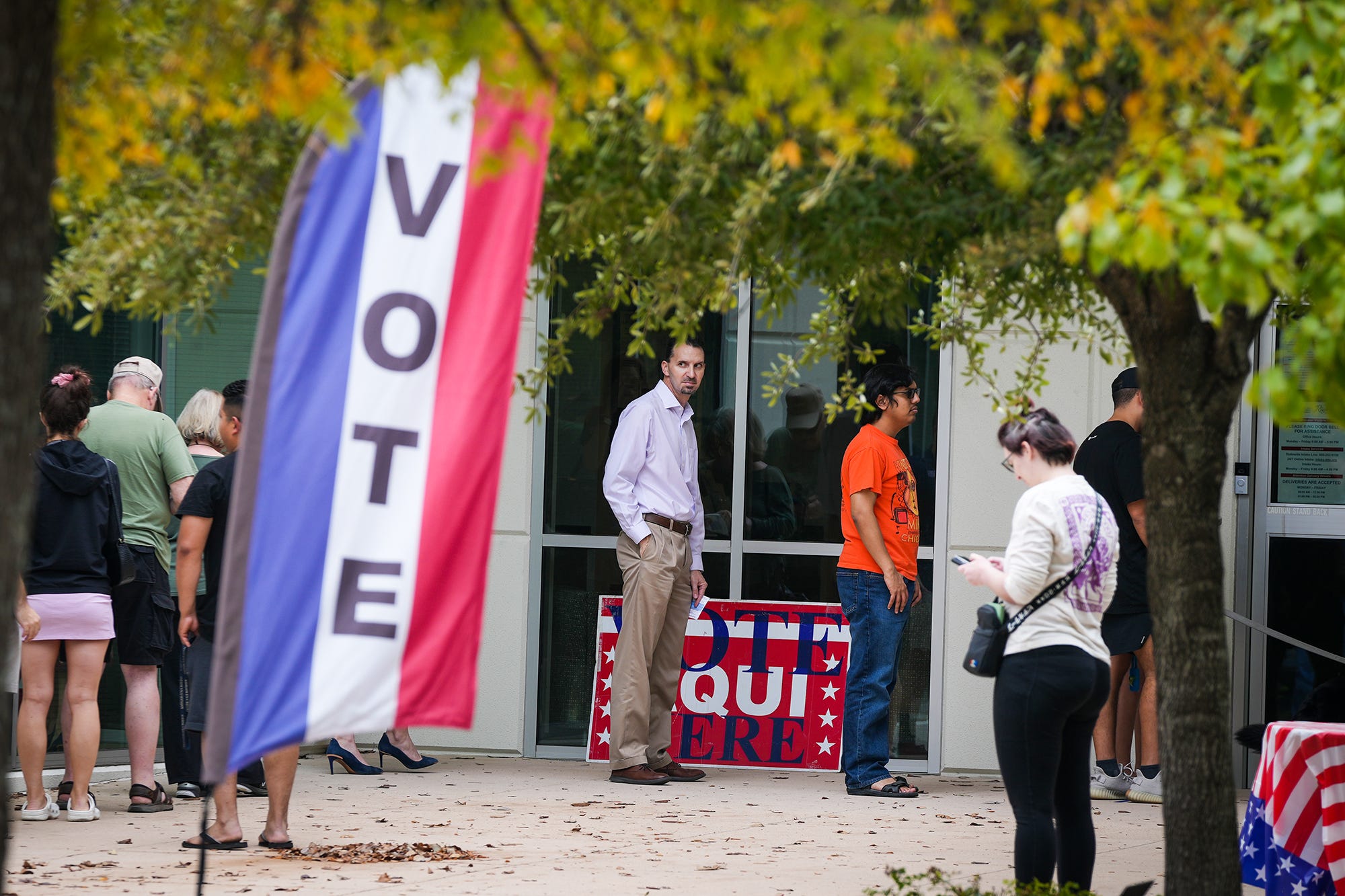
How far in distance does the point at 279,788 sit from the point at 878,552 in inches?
122

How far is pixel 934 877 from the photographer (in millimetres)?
4582

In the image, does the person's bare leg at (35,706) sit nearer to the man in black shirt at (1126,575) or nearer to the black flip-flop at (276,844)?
the black flip-flop at (276,844)

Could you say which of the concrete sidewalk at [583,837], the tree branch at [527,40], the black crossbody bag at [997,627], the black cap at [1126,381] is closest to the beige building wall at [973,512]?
the concrete sidewalk at [583,837]

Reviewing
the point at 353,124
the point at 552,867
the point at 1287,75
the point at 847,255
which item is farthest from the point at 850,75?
the point at 552,867

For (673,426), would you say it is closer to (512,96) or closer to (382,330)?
(382,330)

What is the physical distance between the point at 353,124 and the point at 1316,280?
1.95 meters

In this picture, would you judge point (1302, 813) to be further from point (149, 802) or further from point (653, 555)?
point (149, 802)

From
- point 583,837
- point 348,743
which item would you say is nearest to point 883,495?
point 583,837

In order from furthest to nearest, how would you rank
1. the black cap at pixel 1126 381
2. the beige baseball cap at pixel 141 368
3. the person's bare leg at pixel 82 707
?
the black cap at pixel 1126 381
the beige baseball cap at pixel 141 368
the person's bare leg at pixel 82 707

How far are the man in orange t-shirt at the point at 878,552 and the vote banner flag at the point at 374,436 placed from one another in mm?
4071

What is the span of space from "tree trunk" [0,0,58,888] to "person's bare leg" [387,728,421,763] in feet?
18.9

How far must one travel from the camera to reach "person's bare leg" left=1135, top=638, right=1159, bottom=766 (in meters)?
7.44

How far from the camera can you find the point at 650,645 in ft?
25.6

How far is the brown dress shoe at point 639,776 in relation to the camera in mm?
7906
